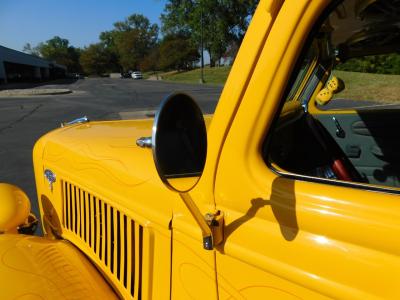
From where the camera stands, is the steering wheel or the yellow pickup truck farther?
the steering wheel

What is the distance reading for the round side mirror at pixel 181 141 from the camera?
112cm

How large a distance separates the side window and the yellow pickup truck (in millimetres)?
13

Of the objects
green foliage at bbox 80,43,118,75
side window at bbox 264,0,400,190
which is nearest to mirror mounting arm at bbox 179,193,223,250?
side window at bbox 264,0,400,190

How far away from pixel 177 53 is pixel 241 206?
245ft

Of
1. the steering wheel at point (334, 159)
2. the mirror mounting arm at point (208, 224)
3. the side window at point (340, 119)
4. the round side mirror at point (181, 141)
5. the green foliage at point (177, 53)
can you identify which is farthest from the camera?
the green foliage at point (177, 53)

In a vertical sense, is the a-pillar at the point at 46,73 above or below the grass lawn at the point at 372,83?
below

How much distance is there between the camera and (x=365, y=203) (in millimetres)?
1019

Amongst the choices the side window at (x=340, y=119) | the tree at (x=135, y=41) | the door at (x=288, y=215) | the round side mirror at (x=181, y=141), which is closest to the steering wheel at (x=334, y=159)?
the side window at (x=340, y=119)

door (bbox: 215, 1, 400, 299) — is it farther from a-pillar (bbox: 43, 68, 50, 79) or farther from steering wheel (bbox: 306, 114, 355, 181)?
a-pillar (bbox: 43, 68, 50, 79)

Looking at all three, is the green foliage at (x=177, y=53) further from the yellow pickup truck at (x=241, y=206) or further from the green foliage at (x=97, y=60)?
the yellow pickup truck at (x=241, y=206)

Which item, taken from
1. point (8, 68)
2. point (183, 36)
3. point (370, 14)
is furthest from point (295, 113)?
point (183, 36)

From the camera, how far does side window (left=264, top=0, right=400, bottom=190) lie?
57.2 inches

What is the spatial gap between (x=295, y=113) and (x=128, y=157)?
744 mm

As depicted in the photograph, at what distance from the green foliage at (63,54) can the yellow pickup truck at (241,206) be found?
13033 cm
